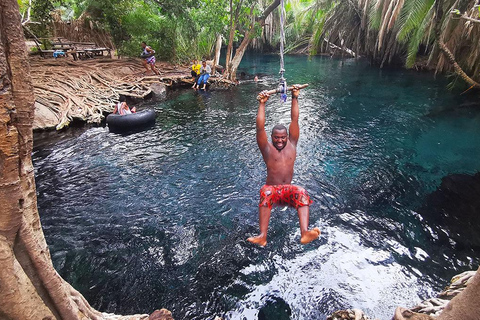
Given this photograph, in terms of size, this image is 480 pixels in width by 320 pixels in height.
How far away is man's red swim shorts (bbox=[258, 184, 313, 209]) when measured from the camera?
411 centimetres

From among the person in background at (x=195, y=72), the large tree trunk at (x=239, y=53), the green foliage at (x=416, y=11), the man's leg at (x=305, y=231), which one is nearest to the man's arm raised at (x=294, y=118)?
the man's leg at (x=305, y=231)

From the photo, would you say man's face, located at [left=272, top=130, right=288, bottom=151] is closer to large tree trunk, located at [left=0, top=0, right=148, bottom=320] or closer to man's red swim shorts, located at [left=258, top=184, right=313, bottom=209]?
man's red swim shorts, located at [left=258, top=184, right=313, bottom=209]

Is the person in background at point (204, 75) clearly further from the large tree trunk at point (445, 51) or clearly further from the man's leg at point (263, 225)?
the man's leg at point (263, 225)

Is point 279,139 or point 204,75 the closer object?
point 279,139

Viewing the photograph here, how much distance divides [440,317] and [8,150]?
3.39m

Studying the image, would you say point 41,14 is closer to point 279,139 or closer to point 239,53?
point 239,53

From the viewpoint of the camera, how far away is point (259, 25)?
663 inches

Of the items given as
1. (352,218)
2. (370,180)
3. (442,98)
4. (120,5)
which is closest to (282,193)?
(352,218)

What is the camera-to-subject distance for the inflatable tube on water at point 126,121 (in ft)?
33.8

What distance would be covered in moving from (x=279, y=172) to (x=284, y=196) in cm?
A: 42

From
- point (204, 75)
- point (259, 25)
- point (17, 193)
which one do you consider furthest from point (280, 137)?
point (259, 25)

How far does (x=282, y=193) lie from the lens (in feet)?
13.9

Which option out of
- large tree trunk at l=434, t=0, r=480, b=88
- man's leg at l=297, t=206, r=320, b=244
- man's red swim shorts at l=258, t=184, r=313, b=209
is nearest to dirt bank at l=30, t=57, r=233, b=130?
man's red swim shorts at l=258, t=184, r=313, b=209

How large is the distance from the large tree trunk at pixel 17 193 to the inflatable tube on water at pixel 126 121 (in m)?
8.80
